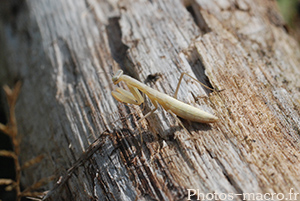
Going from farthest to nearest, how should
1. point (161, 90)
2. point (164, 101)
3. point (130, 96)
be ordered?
point (161, 90), point (130, 96), point (164, 101)

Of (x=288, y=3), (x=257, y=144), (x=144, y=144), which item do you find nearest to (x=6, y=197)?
(x=144, y=144)

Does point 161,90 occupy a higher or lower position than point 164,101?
higher

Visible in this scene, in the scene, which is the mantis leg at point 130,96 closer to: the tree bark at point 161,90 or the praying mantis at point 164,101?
the praying mantis at point 164,101

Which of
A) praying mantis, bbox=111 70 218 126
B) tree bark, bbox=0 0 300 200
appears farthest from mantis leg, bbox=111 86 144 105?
tree bark, bbox=0 0 300 200

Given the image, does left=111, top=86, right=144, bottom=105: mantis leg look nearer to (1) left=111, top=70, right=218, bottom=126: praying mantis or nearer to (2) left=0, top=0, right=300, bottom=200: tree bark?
(1) left=111, top=70, right=218, bottom=126: praying mantis

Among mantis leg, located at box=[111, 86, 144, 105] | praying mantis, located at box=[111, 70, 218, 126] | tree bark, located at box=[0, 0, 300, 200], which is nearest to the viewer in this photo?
tree bark, located at box=[0, 0, 300, 200]

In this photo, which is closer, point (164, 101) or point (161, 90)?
point (164, 101)

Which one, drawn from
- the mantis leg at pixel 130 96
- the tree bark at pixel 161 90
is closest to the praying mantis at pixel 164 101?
the mantis leg at pixel 130 96

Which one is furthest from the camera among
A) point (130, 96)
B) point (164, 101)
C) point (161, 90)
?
point (161, 90)
